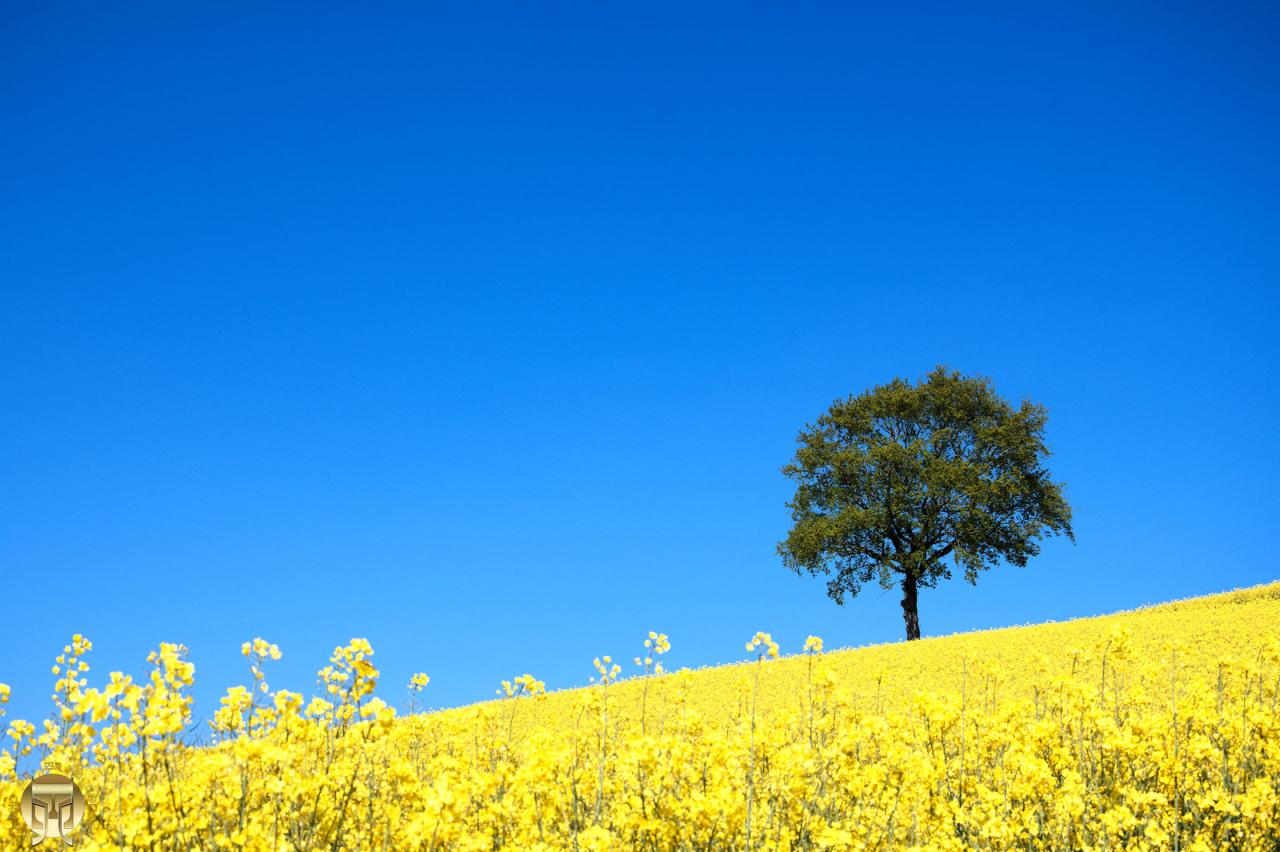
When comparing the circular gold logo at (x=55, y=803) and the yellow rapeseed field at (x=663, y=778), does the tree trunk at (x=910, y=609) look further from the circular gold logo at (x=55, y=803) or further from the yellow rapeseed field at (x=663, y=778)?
the circular gold logo at (x=55, y=803)

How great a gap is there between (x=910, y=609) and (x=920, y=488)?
525 centimetres

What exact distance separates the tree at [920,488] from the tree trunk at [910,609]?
4 centimetres

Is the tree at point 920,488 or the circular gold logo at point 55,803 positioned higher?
the tree at point 920,488

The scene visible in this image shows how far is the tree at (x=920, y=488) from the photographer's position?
1351 inches

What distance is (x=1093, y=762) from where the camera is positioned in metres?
7.92

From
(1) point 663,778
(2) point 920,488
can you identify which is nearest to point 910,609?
(2) point 920,488

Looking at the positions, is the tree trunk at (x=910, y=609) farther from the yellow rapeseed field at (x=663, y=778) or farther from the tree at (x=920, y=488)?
the yellow rapeseed field at (x=663, y=778)

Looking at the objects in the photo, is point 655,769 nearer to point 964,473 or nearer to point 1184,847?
point 1184,847

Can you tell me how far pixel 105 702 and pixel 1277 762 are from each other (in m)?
8.51

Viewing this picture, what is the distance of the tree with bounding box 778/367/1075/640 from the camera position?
113 ft

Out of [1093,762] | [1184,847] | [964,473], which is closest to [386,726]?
[1184,847]

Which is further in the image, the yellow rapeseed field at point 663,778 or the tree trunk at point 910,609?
the tree trunk at point 910,609

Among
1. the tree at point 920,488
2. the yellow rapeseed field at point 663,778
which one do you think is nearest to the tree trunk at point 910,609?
the tree at point 920,488

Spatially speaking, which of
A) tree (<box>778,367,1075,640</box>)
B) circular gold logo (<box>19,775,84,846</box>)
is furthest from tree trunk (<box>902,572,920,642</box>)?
circular gold logo (<box>19,775,84,846</box>)
